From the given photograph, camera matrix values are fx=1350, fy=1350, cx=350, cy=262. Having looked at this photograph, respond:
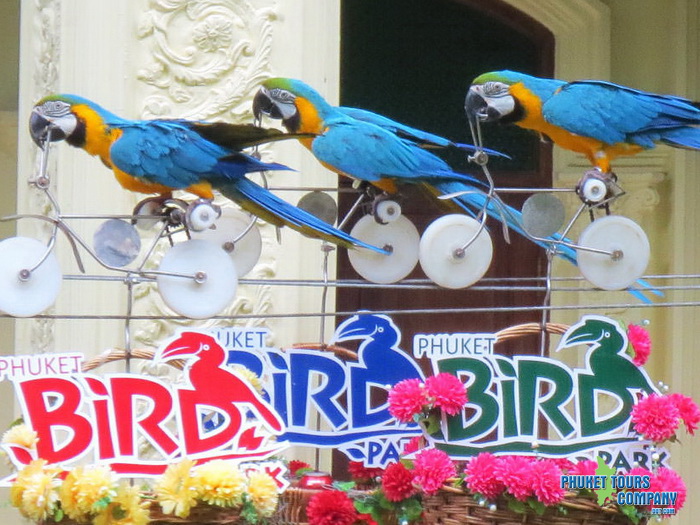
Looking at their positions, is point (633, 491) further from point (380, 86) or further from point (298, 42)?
point (380, 86)

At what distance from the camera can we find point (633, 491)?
2.43 meters

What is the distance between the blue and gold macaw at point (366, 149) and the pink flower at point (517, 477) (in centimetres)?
45

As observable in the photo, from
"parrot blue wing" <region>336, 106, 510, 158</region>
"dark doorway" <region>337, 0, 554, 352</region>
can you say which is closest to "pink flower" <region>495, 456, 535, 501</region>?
"parrot blue wing" <region>336, 106, 510, 158</region>

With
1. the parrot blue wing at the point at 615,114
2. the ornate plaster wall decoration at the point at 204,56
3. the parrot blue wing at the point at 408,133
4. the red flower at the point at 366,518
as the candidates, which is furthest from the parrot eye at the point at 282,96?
the red flower at the point at 366,518

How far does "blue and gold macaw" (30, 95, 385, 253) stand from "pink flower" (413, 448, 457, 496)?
0.42 meters

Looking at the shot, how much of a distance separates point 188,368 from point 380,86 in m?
2.30

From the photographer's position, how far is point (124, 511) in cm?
224

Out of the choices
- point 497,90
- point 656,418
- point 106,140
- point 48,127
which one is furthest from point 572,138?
point 48,127

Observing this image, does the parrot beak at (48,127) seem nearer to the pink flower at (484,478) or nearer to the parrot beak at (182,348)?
the parrot beak at (182,348)

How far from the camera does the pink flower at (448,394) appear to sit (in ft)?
8.05

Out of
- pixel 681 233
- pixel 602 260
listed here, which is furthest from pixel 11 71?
pixel 602 260

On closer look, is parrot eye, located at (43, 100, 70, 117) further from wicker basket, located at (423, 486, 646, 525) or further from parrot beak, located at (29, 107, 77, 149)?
wicker basket, located at (423, 486, 646, 525)

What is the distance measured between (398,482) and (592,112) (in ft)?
2.56

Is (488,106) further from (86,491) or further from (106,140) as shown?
(86,491)
